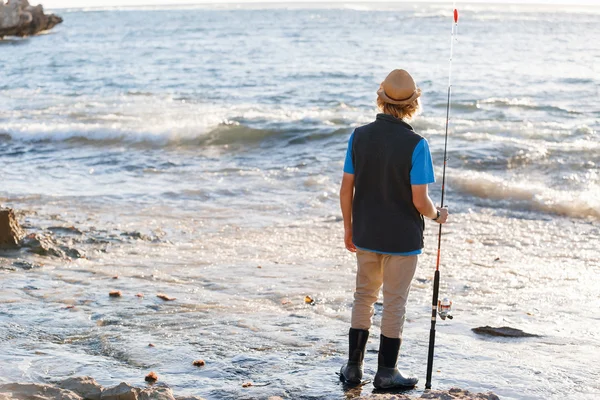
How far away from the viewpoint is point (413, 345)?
5.08 meters

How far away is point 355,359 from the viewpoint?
14.6 ft

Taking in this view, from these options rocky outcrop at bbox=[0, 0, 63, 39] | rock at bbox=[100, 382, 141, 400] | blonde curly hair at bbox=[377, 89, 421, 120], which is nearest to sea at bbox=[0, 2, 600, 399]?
rock at bbox=[100, 382, 141, 400]

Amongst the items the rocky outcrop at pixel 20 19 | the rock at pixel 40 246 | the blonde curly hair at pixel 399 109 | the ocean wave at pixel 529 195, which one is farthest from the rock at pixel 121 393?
the rocky outcrop at pixel 20 19

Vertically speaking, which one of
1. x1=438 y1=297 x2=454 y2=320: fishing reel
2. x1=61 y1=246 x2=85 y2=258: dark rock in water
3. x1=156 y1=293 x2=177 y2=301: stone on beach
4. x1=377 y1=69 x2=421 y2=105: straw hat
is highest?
x1=377 y1=69 x2=421 y2=105: straw hat

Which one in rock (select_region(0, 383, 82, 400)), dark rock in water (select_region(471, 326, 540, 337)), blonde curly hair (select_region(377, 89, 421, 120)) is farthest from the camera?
dark rock in water (select_region(471, 326, 540, 337))

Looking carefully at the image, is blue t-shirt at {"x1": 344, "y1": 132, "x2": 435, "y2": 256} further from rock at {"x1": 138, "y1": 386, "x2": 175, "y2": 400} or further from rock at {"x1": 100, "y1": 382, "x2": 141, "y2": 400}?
rock at {"x1": 100, "y1": 382, "x2": 141, "y2": 400}

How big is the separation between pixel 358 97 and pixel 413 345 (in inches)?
668

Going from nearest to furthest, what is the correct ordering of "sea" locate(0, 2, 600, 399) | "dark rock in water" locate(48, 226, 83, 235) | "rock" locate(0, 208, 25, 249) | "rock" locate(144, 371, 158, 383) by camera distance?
"rock" locate(144, 371, 158, 383), "sea" locate(0, 2, 600, 399), "rock" locate(0, 208, 25, 249), "dark rock in water" locate(48, 226, 83, 235)

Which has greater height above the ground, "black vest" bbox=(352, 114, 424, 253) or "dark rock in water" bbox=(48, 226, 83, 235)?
"black vest" bbox=(352, 114, 424, 253)

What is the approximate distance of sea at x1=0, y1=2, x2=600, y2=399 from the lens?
4.71 m

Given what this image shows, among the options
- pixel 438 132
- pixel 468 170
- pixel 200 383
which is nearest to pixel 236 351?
pixel 200 383

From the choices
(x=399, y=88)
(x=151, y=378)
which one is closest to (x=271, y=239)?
(x=151, y=378)

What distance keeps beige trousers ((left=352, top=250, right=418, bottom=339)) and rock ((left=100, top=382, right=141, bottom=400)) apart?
132 cm

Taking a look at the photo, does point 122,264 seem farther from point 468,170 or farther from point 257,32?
point 257,32
